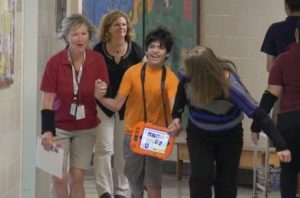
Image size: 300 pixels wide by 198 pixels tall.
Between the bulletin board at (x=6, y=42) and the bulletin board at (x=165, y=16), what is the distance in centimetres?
438

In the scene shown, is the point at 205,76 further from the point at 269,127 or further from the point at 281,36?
the point at 281,36

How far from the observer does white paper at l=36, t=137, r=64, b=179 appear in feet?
21.2

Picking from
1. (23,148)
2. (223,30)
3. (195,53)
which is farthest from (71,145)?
(223,30)

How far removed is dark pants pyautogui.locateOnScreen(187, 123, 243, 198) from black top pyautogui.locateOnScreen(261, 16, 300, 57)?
→ 1234 millimetres

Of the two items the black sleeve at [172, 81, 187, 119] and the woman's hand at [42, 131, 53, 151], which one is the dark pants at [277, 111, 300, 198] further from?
the woman's hand at [42, 131, 53, 151]

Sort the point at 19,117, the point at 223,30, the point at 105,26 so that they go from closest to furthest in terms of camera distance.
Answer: the point at 19,117 < the point at 105,26 < the point at 223,30

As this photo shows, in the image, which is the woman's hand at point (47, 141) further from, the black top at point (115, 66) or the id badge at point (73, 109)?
the black top at point (115, 66)

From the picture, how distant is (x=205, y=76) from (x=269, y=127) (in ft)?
1.98

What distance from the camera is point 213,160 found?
6.40 meters

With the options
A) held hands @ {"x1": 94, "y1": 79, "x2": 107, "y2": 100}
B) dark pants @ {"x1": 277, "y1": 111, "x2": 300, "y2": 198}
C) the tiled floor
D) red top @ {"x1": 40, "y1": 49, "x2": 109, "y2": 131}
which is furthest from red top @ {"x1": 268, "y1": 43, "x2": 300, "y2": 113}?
the tiled floor

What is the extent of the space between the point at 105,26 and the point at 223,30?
9.69 feet

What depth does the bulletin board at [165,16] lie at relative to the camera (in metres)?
10.5

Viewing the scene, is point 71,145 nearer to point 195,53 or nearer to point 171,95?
point 171,95

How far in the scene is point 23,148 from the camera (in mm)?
6891
